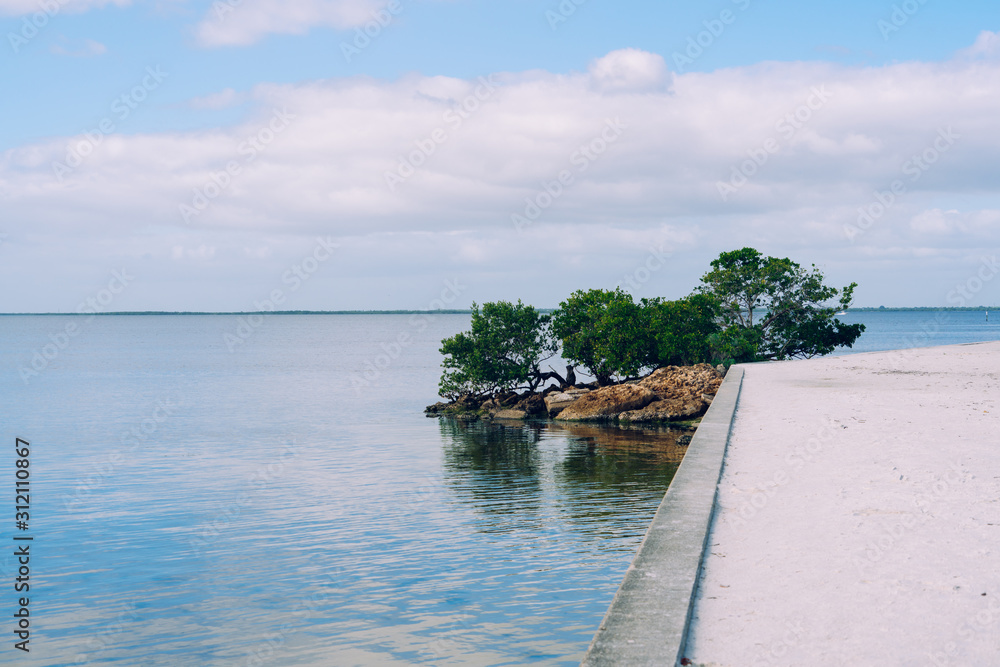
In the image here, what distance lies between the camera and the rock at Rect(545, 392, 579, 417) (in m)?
34.1

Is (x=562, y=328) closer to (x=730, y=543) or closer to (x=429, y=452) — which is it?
(x=429, y=452)

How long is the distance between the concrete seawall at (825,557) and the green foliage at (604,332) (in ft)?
76.7

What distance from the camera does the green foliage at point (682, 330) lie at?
1382 inches

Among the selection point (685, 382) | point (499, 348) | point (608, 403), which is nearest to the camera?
point (685, 382)

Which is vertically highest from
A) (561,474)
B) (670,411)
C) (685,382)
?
(685,382)

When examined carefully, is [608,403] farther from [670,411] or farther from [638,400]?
[670,411]

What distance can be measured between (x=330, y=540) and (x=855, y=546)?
10.9 m

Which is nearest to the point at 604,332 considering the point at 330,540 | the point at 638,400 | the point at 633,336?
the point at 633,336

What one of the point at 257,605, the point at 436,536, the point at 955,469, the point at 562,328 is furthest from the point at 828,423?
the point at 562,328

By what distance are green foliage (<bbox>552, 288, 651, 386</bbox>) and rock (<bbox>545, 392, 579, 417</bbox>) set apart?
9.23 ft

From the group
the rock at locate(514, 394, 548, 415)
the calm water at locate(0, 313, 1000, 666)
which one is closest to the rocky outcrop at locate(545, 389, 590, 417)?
the rock at locate(514, 394, 548, 415)

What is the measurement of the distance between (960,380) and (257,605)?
1723 cm

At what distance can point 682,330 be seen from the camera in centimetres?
3553

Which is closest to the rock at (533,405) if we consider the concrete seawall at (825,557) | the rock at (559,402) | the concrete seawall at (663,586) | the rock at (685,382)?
the rock at (559,402)
